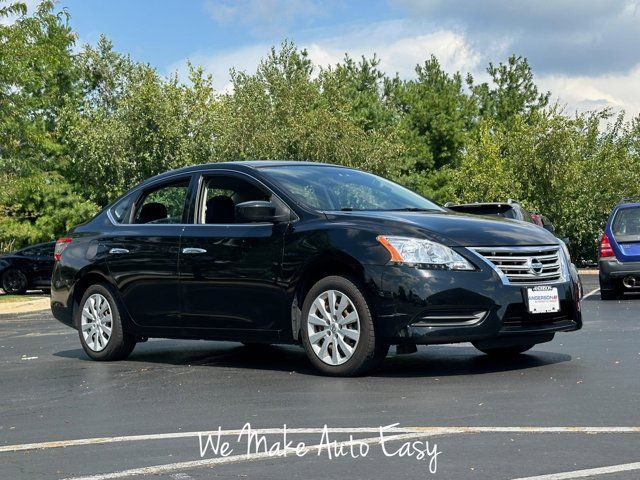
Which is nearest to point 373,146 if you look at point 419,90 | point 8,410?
point 419,90

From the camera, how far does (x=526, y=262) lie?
945 cm

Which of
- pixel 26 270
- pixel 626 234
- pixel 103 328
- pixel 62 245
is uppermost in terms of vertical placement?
pixel 62 245

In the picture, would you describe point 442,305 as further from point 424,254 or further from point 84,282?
point 84,282

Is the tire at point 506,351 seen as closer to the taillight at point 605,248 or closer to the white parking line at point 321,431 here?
the white parking line at point 321,431

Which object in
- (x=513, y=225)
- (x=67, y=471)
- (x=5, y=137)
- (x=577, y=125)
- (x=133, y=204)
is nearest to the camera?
(x=67, y=471)

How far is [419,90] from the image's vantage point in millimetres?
79625

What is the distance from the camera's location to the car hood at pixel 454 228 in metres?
9.27

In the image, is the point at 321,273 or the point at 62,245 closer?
the point at 321,273

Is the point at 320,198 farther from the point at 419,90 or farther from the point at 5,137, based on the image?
the point at 419,90

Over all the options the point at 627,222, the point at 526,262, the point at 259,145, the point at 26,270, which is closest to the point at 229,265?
the point at 526,262

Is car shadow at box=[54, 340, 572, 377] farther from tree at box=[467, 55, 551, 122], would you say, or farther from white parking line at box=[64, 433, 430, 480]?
tree at box=[467, 55, 551, 122]

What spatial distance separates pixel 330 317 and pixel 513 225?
1.67m

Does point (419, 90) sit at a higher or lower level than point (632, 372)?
higher

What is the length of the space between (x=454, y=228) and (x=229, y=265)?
200cm
